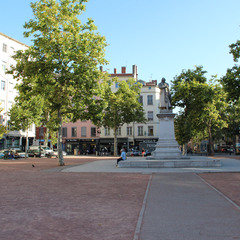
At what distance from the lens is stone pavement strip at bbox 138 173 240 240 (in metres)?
4.63

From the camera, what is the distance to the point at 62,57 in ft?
72.9

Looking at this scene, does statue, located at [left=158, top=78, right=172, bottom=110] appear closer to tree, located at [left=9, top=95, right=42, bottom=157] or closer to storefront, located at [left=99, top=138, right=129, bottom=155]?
tree, located at [left=9, top=95, right=42, bottom=157]

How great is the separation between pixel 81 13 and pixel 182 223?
2171 centimetres

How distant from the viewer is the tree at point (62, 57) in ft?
72.9

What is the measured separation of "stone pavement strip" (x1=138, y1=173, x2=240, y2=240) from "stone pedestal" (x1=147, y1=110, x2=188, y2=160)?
12157mm

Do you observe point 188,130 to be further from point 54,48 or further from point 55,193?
point 55,193

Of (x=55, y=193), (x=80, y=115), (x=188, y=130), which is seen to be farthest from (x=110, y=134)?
(x=55, y=193)

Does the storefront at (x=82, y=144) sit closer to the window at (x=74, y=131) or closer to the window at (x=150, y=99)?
the window at (x=74, y=131)

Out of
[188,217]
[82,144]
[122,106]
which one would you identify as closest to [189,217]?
[188,217]

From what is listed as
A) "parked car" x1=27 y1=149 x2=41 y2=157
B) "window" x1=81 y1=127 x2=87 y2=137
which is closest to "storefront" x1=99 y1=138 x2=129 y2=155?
"window" x1=81 y1=127 x2=87 y2=137

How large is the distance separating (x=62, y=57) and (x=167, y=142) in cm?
1047

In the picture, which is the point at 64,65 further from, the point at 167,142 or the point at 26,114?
the point at 26,114

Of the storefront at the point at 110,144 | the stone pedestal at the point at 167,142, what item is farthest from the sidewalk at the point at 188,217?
the storefront at the point at 110,144

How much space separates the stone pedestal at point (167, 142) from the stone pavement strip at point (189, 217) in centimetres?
1216
